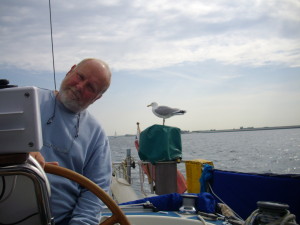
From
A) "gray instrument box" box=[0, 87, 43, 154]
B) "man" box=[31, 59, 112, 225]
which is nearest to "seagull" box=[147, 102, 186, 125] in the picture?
"man" box=[31, 59, 112, 225]

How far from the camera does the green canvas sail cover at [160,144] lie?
13.9 ft

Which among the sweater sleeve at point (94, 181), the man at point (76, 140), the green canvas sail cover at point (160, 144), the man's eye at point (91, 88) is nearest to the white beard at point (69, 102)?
the man at point (76, 140)

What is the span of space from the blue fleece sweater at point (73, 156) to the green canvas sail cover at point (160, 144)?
248 cm

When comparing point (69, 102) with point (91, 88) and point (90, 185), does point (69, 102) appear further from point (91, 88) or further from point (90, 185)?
point (90, 185)

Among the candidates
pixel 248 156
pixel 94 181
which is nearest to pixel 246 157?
pixel 248 156

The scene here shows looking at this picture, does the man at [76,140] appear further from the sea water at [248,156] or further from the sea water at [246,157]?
the sea water at [248,156]

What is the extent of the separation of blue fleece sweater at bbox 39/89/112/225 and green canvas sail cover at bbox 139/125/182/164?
2476 millimetres

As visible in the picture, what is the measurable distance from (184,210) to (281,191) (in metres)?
0.92

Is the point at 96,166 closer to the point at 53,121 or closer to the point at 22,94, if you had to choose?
the point at 53,121

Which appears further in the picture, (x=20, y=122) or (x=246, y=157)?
(x=246, y=157)

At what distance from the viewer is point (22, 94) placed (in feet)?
2.35

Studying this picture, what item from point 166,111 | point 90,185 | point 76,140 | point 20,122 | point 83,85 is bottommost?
point 90,185

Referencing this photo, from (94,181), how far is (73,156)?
0.20m

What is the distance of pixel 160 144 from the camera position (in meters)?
4.25
